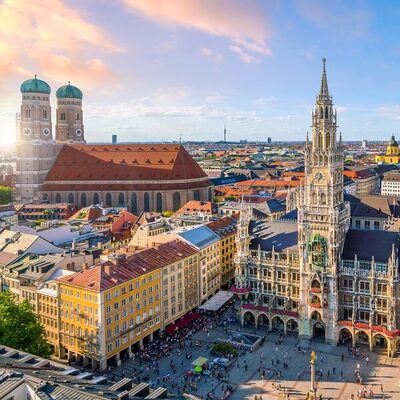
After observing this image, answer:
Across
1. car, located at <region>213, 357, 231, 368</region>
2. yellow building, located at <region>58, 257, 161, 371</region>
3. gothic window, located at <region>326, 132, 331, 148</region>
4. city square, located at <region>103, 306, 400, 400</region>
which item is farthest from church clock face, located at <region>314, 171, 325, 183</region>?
car, located at <region>213, 357, 231, 368</region>

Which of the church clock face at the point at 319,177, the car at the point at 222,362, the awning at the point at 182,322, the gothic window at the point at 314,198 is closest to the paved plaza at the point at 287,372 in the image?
the car at the point at 222,362

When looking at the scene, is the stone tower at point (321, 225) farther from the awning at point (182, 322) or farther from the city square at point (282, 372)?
the awning at point (182, 322)

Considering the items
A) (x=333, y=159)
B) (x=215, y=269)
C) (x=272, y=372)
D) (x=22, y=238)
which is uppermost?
(x=333, y=159)

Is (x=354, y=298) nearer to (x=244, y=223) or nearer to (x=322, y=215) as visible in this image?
(x=322, y=215)

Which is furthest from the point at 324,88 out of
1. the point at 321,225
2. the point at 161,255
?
the point at 161,255

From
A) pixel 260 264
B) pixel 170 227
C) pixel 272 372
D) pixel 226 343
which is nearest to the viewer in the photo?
pixel 272 372

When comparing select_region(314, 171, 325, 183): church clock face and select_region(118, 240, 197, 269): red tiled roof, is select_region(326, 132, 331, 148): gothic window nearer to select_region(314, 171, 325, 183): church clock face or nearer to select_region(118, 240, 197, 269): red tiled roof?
select_region(314, 171, 325, 183): church clock face

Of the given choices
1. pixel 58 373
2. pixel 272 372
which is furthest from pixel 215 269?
pixel 58 373

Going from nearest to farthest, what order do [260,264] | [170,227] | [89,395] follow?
[89,395], [260,264], [170,227]

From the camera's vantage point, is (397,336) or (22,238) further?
(22,238)
